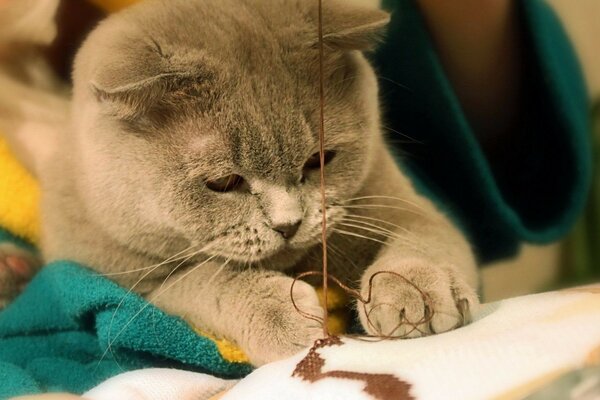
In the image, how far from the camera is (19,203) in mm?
1013

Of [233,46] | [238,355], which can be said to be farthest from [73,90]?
[238,355]

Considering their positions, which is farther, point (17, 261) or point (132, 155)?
point (17, 261)

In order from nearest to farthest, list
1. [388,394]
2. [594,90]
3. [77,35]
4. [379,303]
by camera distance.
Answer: [388,394]
[379,303]
[594,90]
[77,35]

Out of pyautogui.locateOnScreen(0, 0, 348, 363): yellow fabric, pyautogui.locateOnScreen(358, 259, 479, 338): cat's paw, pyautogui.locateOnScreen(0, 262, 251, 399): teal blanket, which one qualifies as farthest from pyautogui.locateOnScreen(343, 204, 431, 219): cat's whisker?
pyautogui.locateOnScreen(0, 0, 348, 363): yellow fabric

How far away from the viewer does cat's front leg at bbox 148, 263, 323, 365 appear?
641 mm

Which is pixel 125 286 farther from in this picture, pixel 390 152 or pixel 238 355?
pixel 390 152

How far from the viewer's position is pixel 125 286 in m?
0.78

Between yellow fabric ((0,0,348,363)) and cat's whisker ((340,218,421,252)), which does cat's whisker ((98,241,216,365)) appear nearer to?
cat's whisker ((340,218,421,252))

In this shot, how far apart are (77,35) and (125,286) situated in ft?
1.16

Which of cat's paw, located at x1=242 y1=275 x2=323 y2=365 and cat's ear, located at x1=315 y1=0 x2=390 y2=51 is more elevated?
cat's ear, located at x1=315 y1=0 x2=390 y2=51

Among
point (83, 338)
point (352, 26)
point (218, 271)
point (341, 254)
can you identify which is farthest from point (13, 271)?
point (352, 26)

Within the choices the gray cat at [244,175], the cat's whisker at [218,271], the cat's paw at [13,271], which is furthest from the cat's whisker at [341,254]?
the cat's paw at [13,271]

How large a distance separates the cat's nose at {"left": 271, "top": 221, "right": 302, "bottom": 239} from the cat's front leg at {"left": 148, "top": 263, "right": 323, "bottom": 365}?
0.05 m

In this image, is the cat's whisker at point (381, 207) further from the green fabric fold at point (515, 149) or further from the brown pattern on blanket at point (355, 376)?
the brown pattern on blanket at point (355, 376)
